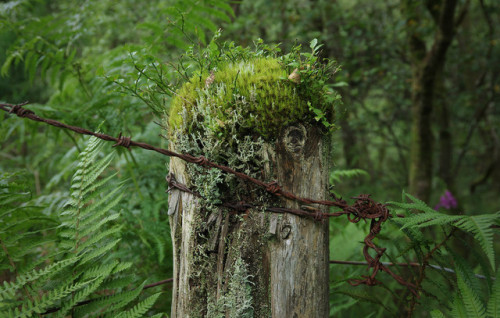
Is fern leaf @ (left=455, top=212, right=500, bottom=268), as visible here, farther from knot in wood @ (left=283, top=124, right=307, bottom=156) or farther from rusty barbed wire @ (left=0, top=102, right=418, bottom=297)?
knot in wood @ (left=283, top=124, right=307, bottom=156)

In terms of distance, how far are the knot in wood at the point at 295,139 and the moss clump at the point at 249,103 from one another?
4 centimetres

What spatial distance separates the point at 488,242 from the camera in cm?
112

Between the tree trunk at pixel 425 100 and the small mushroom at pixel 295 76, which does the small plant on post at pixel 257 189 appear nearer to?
the small mushroom at pixel 295 76

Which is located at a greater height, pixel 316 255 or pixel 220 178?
pixel 220 178

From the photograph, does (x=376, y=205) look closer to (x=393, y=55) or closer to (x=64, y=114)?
(x=64, y=114)

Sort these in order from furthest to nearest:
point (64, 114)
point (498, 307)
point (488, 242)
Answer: point (64, 114), point (498, 307), point (488, 242)

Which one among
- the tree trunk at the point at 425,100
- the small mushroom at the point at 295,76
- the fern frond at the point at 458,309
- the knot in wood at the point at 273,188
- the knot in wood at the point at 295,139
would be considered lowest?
the fern frond at the point at 458,309

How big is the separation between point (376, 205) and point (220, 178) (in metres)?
0.73

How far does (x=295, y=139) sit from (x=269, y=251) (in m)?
0.49

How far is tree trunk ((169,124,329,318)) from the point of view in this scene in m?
1.35

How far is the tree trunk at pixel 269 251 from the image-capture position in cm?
135

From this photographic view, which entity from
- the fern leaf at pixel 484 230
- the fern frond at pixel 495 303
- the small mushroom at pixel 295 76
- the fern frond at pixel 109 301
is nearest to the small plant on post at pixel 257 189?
the small mushroom at pixel 295 76

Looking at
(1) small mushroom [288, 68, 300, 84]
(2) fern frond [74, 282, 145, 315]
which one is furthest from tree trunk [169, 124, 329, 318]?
(2) fern frond [74, 282, 145, 315]

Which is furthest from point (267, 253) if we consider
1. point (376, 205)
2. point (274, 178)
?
point (376, 205)
